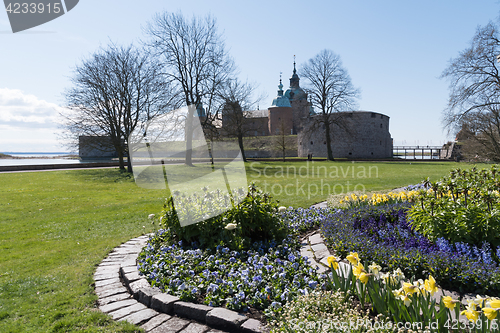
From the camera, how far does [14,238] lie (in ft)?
18.4

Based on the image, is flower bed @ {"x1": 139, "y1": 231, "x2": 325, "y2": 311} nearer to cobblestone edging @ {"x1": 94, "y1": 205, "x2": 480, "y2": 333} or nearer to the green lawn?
cobblestone edging @ {"x1": 94, "y1": 205, "x2": 480, "y2": 333}

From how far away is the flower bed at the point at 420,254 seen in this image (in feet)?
8.86

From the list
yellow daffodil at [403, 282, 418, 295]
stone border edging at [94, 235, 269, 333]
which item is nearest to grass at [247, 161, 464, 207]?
stone border edging at [94, 235, 269, 333]

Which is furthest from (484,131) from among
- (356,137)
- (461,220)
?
(461,220)

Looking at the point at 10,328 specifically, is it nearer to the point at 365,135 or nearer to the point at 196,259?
the point at 196,259

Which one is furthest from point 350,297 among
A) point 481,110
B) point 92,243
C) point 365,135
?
point 365,135

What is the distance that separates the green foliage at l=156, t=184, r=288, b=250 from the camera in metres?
4.03

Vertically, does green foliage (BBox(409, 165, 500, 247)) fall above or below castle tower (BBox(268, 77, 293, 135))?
below

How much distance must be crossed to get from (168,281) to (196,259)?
1.64ft

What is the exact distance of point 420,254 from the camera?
9.90 feet

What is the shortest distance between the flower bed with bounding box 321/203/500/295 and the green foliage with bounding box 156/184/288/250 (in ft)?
2.73

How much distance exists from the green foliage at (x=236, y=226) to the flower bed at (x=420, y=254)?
32.7 inches

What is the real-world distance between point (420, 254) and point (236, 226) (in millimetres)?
2155

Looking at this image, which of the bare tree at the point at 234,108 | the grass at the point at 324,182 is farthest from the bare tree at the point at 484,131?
the bare tree at the point at 234,108
